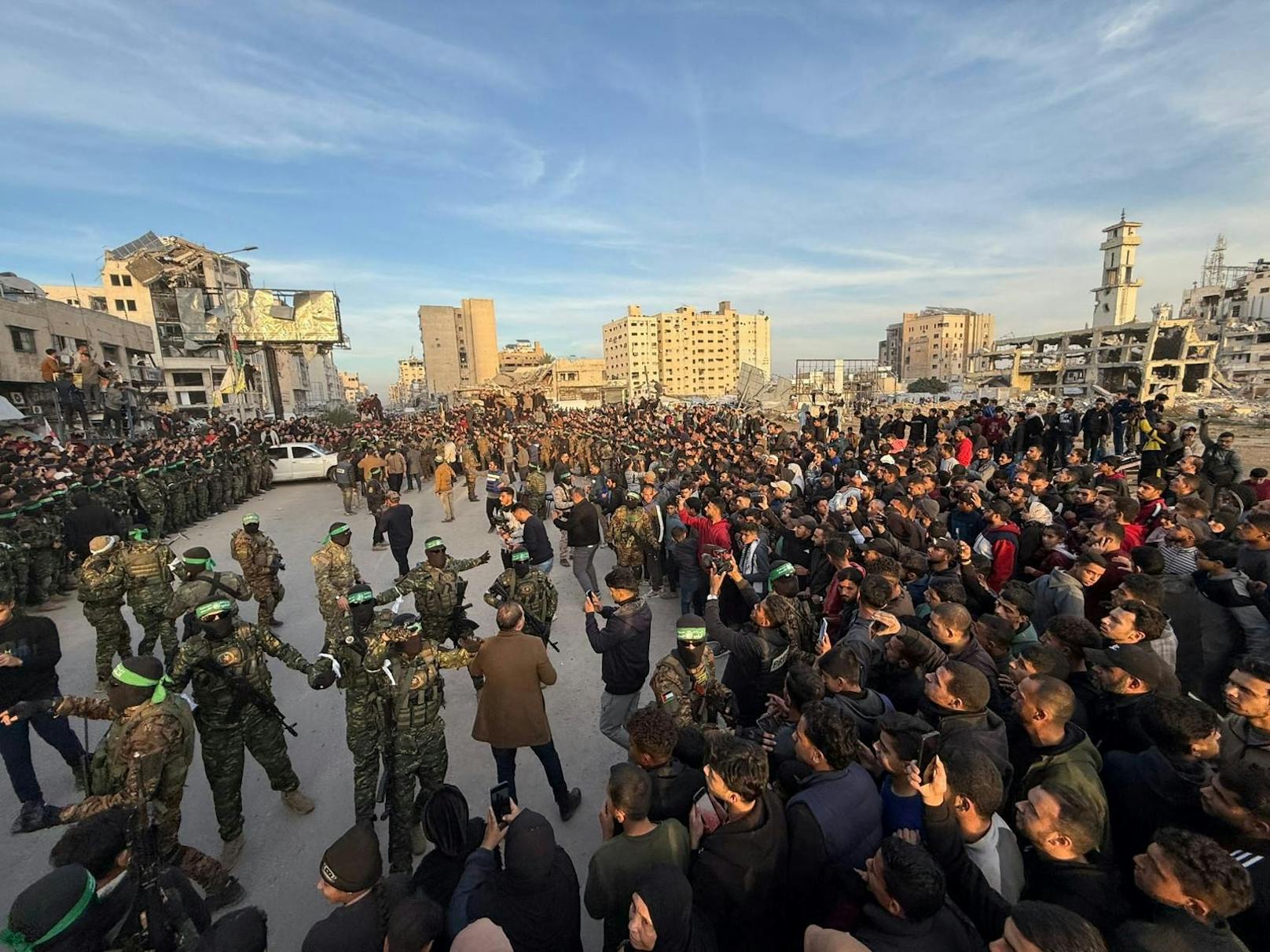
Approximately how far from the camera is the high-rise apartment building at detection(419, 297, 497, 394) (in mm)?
113625

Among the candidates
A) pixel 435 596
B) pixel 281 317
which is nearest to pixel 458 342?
pixel 281 317

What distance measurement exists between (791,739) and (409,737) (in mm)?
2372

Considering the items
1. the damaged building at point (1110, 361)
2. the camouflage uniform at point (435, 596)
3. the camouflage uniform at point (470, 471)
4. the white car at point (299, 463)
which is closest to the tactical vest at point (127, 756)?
the camouflage uniform at point (435, 596)

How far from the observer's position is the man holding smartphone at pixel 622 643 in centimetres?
392

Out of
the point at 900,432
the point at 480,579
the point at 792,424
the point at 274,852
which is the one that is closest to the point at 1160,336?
the point at 792,424

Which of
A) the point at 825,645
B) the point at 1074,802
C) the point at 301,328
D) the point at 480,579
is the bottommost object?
the point at 480,579

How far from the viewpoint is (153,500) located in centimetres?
1029

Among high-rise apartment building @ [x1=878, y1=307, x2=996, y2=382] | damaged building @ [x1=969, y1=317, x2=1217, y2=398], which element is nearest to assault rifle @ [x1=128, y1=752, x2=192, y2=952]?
damaged building @ [x1=969, y1=317, x2=1217, y2=398]

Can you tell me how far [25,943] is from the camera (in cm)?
177

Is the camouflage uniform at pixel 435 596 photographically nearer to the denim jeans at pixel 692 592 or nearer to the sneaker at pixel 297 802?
the sneaker at pixel 297 802

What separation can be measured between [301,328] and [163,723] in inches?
1134

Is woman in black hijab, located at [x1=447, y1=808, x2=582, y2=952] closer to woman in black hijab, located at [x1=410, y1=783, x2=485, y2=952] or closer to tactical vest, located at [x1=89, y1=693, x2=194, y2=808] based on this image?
woman in black hijab, located at [x1=410, y1=783, x2=485, y2=952]

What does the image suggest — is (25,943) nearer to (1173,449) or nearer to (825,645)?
(825,645)

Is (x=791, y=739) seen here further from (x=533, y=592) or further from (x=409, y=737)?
(x=533, y=592)
